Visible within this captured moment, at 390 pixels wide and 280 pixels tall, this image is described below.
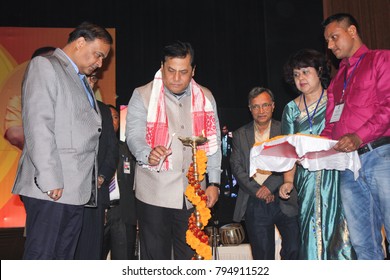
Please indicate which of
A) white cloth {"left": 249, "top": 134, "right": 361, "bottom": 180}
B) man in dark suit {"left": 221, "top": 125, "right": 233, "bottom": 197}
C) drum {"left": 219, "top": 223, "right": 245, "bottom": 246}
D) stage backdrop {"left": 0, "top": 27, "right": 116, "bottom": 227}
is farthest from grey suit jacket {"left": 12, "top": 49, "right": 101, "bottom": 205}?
stage backdrop {"left": 0, "top": 27, "right": 116, "bottom": 227}

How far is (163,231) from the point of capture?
2.40m

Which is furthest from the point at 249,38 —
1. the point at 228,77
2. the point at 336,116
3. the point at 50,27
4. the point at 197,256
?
the point at 197,256

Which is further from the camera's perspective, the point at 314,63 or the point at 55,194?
the point at 314,63

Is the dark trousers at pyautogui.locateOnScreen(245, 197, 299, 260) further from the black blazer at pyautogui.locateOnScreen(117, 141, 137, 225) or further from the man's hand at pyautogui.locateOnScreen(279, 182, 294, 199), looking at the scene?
the black blazer at pyautogui.locateOnScreen(117, 141, 137, 225)

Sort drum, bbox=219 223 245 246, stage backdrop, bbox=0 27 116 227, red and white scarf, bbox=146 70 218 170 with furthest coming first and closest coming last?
stage backdrop, bbox=0 27 116 227 → drum, bbox=219 223 245 246 → red and white scarf, bbox=146 70 218 170

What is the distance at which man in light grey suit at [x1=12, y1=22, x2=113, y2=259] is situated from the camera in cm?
192

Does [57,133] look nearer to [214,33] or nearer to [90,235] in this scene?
[90,235]

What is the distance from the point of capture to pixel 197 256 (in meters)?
2.26

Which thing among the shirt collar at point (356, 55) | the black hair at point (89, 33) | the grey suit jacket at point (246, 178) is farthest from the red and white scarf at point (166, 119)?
the grey suit jacket at point (246, 178)

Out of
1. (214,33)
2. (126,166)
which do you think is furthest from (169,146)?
(214,33)

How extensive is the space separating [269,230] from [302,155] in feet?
3.78

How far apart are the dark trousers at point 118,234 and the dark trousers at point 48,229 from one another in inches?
66.6

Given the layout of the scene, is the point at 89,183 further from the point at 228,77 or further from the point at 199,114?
the point at 228,77

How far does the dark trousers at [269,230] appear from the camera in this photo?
3.38 metres
